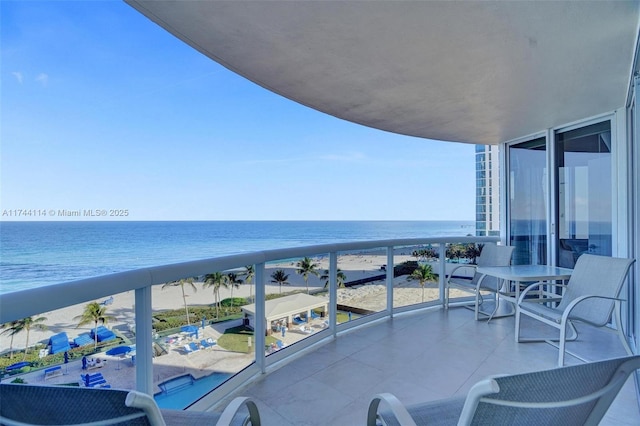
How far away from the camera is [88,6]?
12.1 m

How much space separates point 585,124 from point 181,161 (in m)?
23.8

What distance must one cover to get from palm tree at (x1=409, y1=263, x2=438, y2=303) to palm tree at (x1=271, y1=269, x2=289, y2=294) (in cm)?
215

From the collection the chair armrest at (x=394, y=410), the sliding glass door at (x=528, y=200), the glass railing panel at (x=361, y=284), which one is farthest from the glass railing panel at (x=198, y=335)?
the sliding glass door at (x=528, y=200)

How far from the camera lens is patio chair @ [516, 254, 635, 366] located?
8.15 ft

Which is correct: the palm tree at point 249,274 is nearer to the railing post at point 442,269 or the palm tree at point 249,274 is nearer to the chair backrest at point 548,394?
the chair backrest at point 548,394

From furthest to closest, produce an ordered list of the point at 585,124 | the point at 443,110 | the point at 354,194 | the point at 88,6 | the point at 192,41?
the point at 354,194 < the point at 88,6 < the point at 585,124 < the point at 443,110 < the point at 192,41

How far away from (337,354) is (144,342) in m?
1.76

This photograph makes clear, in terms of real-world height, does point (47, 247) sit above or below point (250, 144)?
below

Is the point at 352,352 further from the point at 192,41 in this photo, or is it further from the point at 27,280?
the point at 27,280

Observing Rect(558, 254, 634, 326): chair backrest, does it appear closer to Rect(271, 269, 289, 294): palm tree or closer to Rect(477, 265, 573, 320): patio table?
Rect(477, 265, 573, 320): patio table

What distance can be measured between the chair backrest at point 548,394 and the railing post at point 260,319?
1757mm

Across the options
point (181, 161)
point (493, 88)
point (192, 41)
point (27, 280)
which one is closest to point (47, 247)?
point (27, 280)

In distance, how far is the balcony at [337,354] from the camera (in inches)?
58.5

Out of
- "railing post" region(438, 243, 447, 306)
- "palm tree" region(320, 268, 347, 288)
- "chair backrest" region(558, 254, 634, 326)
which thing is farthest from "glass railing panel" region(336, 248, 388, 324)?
"chair backrest" region(558, 254, 634, 326)
